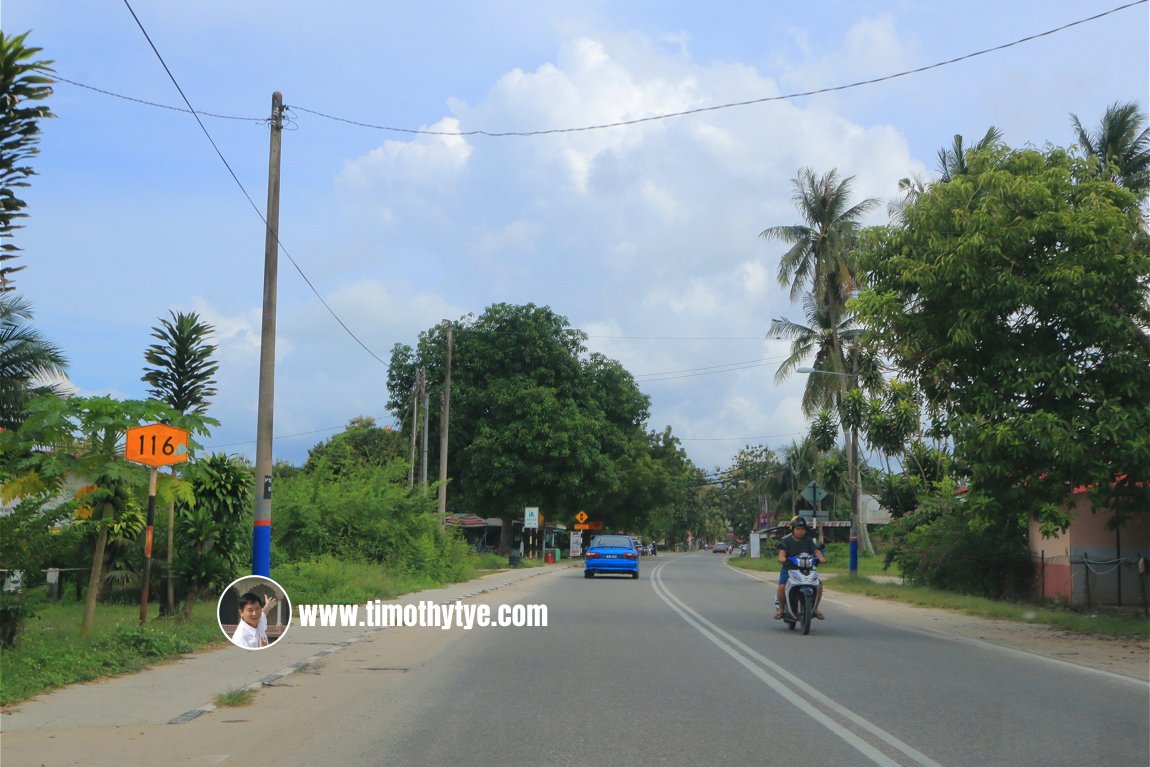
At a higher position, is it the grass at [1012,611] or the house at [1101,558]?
the house at [1101,558]

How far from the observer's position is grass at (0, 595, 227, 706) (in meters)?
10.0

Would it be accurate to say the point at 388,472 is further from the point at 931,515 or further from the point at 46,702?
the point at 46,702

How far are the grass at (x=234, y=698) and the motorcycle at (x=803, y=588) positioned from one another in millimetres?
9131

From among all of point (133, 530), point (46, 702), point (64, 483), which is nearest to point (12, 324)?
point (133, 530)

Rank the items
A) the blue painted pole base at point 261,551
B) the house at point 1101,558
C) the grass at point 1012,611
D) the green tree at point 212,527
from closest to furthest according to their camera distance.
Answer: the green tree at point 212,527 → the blue painted pole base at point 261,551 → the grass at point 1012,611 → the house at point 1101,558

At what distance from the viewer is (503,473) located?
50.7 m

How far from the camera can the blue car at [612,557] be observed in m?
37.5

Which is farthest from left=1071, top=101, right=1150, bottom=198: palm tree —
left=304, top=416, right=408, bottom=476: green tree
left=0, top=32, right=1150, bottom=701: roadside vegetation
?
left=304, top=416, right=408, bottom=476: green tree

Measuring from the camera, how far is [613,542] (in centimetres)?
3778

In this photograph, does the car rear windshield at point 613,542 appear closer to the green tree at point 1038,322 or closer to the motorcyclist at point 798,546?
the motorcyclist at point 798,546

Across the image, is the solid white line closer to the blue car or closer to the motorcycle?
the motorcycle

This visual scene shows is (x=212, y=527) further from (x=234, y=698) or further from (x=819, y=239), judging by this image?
(x=819, y=239)

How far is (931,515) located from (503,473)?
23.3 m

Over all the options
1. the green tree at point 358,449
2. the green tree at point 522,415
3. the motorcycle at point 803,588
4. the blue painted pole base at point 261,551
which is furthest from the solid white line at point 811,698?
the green tree at point 522,415
